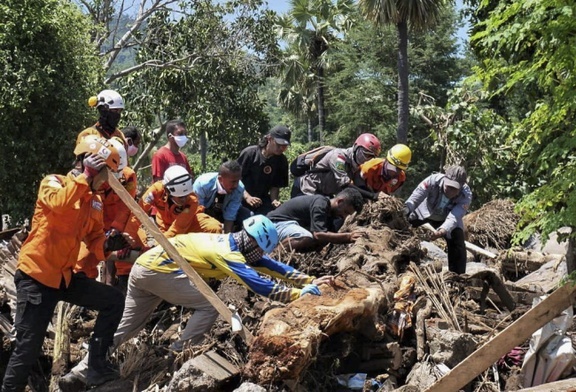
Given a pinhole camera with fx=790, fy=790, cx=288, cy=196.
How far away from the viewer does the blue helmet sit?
245 inches

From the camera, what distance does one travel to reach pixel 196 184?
27.6ft

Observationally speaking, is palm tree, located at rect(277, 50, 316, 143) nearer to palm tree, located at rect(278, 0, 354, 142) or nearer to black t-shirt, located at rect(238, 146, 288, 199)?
palm tree, located at rect(278, 0, 354, 142)

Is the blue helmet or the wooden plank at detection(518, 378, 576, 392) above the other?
the blue helmet

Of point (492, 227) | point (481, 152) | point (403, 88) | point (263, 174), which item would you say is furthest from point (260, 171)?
point (403, 88)

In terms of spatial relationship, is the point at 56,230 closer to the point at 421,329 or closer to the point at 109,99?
the point at 109,99

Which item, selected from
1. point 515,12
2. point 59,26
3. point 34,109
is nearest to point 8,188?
point 34,109

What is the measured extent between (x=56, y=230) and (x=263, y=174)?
340 cm

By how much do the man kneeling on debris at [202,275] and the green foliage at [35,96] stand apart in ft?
19.1

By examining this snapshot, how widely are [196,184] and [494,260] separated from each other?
498 centimetres

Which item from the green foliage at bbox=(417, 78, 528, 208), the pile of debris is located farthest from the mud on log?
the green foliage at bbox=(417, 78, 528, 208)

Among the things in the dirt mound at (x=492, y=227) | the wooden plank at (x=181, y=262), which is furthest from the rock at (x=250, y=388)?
the dirt mound at (x=492, y=227)

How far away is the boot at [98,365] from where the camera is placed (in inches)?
260

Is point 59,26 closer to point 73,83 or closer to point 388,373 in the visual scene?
point 73,83

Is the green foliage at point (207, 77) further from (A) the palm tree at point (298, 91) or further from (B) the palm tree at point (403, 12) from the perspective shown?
(A) the palm tree at point (298, 91)
